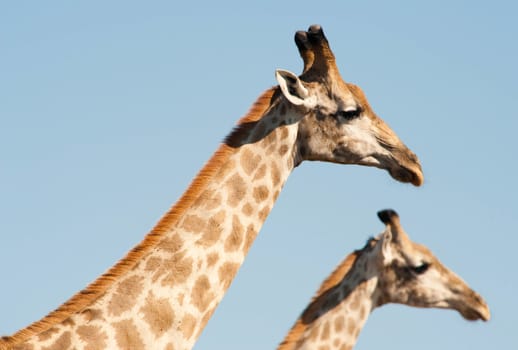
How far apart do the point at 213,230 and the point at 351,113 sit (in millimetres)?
2297

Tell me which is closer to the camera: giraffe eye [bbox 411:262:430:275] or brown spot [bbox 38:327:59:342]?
brown spot [bbox 38:327:59:342]

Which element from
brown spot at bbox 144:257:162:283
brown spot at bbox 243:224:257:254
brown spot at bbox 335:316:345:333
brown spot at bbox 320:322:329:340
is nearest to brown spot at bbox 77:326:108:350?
brown spot at bbox 144:257:162:283

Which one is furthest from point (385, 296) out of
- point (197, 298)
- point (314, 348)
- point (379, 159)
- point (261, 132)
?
point (197, 298)

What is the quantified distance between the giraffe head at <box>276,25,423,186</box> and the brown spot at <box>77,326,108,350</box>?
308cm

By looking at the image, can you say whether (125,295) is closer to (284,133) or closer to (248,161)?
(248,161)

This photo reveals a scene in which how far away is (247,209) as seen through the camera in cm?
1116

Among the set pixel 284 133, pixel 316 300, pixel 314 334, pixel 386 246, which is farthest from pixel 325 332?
pixel 284 133

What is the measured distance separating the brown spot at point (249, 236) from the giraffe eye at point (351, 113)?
1731 mm

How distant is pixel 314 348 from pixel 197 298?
4.24 meters

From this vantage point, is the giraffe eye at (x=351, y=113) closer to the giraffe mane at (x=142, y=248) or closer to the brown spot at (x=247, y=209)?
the giraffe mane at (x=142, y=248)

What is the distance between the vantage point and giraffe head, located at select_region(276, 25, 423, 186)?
11977 mm

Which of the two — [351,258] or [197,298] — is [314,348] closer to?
[351,258]

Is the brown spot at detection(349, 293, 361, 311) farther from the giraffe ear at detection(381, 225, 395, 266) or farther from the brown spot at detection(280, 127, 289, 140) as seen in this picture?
the brown spot at detection(280, 127, 289, 140)

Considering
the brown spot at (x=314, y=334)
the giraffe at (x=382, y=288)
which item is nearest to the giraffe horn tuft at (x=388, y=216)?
the giraffe at (x=382, y=288)
